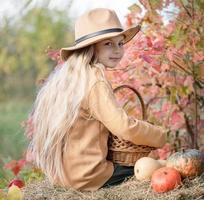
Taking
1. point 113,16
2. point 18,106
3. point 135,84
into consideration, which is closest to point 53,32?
point 18,106

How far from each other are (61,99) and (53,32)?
12820 millimetres

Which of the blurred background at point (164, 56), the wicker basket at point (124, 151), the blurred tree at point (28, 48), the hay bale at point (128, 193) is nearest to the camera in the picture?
the hay bale at point (128, 193)

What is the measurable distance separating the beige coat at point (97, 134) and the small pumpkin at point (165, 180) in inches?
9.1

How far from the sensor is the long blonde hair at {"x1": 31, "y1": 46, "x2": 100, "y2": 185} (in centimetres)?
348

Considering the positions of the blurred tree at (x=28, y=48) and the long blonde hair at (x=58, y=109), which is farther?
the blurred tree at (x=28, y=48)

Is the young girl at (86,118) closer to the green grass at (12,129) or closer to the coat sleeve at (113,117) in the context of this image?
the coat sleeve at (113,117)

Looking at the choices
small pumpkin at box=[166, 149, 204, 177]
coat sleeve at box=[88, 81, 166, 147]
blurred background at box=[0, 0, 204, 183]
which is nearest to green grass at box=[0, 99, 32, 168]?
blurred background at box=[0, 0, 204, 183]

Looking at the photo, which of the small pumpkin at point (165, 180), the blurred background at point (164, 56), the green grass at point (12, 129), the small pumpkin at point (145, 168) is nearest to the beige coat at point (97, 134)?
the small pumpkin at point (145, 168)

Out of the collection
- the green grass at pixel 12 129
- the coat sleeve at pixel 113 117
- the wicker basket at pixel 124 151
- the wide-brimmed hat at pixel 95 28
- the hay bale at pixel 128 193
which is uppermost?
the wide-brimmed hat at pixel 95 28

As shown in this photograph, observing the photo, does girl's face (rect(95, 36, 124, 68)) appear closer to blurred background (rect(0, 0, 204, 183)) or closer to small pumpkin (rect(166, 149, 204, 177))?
blurred background (rect(0, 0, 204, 183))

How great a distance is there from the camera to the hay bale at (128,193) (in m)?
3.28

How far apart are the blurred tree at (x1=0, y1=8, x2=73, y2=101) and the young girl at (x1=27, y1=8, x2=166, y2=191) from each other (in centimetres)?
1024

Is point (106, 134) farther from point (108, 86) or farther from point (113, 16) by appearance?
point (113, 16)

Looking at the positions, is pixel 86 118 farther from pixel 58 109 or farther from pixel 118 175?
pixel 118 175
